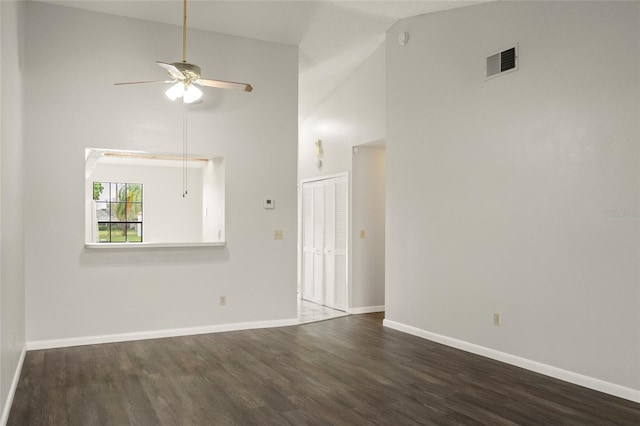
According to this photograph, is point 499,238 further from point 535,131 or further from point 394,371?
point 394,371

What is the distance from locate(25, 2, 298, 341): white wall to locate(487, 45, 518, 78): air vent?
94.8 inches

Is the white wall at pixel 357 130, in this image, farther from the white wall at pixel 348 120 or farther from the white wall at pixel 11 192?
the white wall at pixel 11 192

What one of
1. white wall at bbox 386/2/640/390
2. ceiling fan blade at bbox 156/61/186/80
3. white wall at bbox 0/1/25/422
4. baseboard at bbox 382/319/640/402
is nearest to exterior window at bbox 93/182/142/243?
white wall at bbox 0/1/25/422

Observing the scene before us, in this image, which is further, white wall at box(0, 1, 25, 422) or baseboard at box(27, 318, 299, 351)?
baseboard at box(27, 318, 299, 351)

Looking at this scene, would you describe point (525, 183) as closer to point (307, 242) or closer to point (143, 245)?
point (143, 245)


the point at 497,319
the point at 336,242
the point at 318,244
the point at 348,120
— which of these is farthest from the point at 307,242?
the point at 497,319

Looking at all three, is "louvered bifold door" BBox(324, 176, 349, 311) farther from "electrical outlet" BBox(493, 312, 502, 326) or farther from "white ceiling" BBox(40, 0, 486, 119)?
"electrical outlet" BBox(493, 312, 502, 326)

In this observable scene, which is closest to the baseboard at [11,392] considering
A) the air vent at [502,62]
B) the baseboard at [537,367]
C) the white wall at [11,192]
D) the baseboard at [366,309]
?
the white wall at [11,192]

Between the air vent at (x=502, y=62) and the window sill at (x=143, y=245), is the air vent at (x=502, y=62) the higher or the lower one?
the higher one

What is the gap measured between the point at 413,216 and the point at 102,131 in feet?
11.4

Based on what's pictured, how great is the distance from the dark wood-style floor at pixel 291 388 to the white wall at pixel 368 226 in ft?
6.34

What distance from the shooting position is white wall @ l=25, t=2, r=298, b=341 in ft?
15.5

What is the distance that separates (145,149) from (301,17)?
88.3 inches

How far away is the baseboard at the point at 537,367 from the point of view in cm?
343
